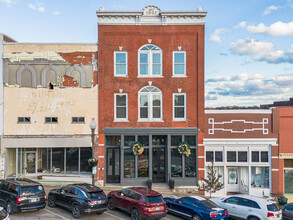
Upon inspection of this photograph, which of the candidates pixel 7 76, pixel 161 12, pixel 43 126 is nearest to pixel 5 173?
pixel 43 126

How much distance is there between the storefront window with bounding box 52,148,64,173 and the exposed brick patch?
551 cm

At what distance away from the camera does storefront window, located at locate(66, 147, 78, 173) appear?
23.1 metres

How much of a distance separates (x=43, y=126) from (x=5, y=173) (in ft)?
15.8

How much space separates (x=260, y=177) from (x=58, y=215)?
53.3ft

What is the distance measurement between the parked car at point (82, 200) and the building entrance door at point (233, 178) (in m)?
12.3

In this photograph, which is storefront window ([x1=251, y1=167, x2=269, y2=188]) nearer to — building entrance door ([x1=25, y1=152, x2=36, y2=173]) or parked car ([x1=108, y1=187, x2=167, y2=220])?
parked car ([x1=108, y1=187, x2=167, y2=220])

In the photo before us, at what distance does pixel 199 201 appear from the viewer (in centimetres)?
1473

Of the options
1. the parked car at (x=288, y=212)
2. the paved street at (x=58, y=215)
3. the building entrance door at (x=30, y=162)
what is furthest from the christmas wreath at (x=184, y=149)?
the building entrance door at (x=30, y=162)

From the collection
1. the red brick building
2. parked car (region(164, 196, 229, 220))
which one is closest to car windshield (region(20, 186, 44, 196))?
parked car (region(164, 196, 229, 220))

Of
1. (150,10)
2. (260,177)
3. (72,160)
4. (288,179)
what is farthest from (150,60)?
(288,179)

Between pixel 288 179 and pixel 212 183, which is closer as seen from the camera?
pixel 212 183

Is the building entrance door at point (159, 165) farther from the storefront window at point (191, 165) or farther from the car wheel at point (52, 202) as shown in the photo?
the car wheel at point (52, 202)

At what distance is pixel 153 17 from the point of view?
22.9 meters

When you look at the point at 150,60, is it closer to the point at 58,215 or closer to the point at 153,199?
the point at 153,199
